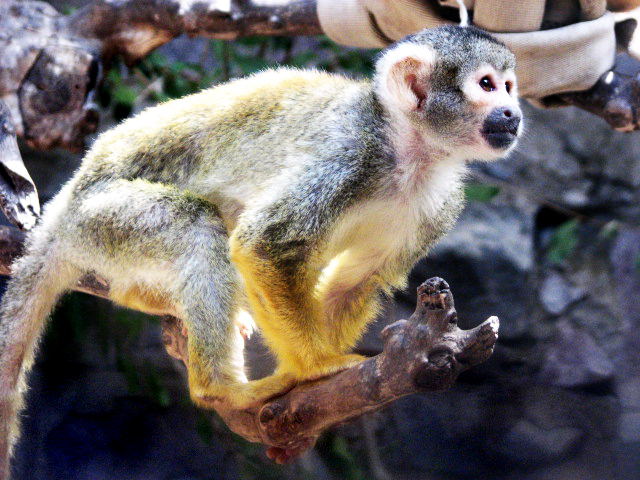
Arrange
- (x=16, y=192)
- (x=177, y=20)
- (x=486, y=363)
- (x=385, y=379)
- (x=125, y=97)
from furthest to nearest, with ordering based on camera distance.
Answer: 1. (x=486, y=363)
2. (x=125, y=97)
3. (x=177, y=20)
4. (x=16, y=192)
5. (x=385, y=379)

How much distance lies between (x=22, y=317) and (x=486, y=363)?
10.6 feet

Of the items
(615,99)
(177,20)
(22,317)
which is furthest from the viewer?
(177,20)

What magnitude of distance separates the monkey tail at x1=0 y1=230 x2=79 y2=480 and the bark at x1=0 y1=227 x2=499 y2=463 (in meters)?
0.21

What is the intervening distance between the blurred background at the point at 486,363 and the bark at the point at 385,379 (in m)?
2.04

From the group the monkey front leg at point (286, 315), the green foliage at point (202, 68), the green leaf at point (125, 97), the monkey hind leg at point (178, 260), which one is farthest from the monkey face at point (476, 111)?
the green leaf at point (125, 97)

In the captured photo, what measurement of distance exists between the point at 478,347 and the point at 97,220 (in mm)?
1362

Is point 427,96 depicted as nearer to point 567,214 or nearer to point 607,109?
point 607,109

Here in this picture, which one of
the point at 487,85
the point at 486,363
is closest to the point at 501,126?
the point at 487,85

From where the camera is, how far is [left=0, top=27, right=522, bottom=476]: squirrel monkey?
81.7 inches

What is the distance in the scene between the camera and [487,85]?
211 cm

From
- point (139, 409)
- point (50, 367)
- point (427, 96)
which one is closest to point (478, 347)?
point (427, 96)

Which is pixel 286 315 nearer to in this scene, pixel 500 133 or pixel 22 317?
pixel 500 133

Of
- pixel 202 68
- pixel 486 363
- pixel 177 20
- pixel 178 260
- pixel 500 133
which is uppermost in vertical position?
pixel 500 133

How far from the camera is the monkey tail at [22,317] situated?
7.55ft
